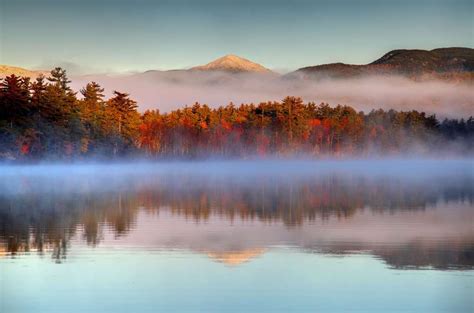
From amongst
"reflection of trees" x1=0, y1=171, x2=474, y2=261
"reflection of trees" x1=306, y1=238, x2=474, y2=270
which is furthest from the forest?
"reflection of trees" x1=306, y1=238, x2=474, y2=270

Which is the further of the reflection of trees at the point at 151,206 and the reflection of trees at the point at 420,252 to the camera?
the reflection of trees at the point at 151,206

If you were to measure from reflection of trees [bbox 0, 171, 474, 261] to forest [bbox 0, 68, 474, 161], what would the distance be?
112 ft

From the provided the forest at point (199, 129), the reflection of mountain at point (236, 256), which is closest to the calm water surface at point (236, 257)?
the reflection of mountain at point (236, 256)

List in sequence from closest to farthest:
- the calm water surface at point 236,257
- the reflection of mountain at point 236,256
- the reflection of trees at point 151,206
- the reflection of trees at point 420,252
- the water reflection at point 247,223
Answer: the calm water surface at point 236,257, the reflection of trees at point 420,252, the reflection of mountain at point 236,256, the water reflection at point 247,223, the reflection of trees at point 151,206

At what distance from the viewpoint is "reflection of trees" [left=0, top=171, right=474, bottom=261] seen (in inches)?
830

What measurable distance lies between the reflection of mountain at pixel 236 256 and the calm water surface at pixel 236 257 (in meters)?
0.02

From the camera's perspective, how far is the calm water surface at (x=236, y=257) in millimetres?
12523

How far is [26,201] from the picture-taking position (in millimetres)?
32125

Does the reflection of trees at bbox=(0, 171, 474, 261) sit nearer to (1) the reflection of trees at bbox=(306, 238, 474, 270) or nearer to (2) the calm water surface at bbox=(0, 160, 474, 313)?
(2) the calm water surface at bbox=(0, 160, 474, 313)

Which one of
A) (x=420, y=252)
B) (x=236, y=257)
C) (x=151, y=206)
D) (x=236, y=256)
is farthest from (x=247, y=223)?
(x=420, y=252)

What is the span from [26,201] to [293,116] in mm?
95713

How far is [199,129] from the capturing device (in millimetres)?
132500

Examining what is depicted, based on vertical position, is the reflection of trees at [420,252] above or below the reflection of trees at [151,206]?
above

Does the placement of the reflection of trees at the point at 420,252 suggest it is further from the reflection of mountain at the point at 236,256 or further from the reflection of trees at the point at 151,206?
the reflection of trees at the point at 151,206
